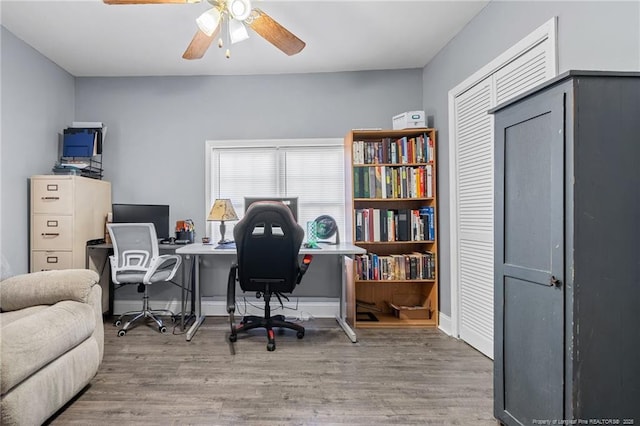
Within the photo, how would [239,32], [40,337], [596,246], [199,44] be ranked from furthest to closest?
[199,44] → [239,32] → [40,337] → [596,246]

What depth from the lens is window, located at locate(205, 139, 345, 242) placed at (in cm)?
361

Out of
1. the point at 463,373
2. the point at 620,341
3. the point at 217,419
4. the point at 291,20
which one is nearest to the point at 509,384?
the point at 620,341

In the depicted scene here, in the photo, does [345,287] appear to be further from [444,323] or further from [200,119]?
[200,119]

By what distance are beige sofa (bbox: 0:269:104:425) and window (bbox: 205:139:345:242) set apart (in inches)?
66.9

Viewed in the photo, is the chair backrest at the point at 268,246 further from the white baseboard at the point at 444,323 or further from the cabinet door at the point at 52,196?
the cabinet door at the point at 52,196

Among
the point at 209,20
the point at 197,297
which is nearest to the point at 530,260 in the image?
the point at 209,20

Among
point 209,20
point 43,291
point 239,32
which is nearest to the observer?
point 43,291

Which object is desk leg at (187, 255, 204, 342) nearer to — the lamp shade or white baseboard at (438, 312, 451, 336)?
the lamp shade

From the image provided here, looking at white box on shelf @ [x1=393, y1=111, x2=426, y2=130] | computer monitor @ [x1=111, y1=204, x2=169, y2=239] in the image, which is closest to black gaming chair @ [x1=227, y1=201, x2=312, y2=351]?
computer monitor @ [x1=111, y1=204, x2=169, y2=239]

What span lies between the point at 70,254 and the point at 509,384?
3.40 metres

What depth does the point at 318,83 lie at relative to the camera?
11.7 ft

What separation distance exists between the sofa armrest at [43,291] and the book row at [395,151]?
233 cm

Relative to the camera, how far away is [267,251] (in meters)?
2.64

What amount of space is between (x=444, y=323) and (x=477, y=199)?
1219 millimetres
